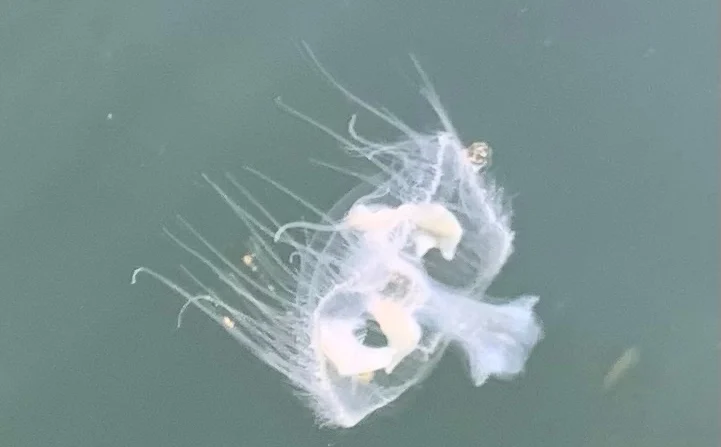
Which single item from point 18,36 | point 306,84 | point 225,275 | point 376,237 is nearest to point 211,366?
point 225,275

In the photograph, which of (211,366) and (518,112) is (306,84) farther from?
(211,366)

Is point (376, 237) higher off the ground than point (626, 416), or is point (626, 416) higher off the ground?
point (376, 237)

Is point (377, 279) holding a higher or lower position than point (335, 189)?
lower
